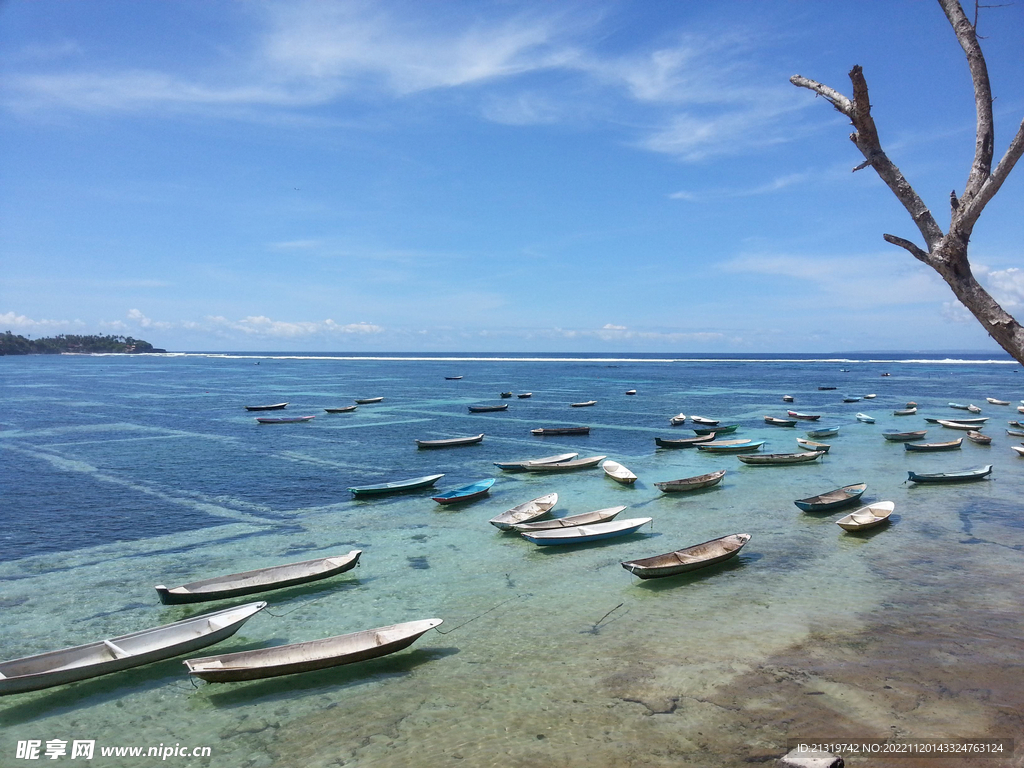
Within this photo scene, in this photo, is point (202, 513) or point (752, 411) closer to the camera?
point (202, 513)

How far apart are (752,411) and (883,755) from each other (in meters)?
54.1

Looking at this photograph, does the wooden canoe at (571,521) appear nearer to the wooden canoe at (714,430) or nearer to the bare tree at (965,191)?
the bare tree at (965,191)

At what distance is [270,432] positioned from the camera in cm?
4478

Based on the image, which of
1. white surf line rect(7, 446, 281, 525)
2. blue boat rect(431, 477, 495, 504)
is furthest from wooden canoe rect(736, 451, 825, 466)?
white surf line rect(7, 446, 281, 525)

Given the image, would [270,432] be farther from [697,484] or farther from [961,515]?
[961,515]

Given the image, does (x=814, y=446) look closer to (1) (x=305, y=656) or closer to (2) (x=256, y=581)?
(2) (x=256, y=581)

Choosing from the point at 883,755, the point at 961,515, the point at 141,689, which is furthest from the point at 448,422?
the point at 883,755

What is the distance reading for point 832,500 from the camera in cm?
2212

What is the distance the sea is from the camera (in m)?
9.50

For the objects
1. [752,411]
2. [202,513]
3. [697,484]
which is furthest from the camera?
[752,411]

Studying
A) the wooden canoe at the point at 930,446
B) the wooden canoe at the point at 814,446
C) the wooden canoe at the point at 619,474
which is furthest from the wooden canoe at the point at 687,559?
the wooden canoe at the point at 930,446

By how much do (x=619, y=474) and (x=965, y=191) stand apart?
22.2 m

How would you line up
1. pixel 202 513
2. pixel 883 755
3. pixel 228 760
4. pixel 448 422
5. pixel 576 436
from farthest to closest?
pixel 448 422
pixel 576 436
pixel 202 513
pixel 228 760
pixel 883 755

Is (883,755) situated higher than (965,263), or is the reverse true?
(965,263)
